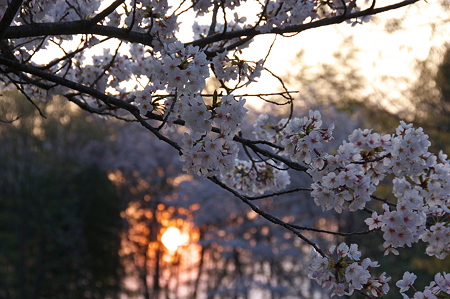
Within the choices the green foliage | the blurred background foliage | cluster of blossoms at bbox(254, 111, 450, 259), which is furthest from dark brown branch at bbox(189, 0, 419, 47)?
the green foliage

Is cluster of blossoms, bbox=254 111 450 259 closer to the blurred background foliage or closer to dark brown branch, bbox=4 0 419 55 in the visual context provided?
dark brown branch, bbox=4 0 419 55

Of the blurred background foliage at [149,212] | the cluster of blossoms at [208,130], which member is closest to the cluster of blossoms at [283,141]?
the cluster of blossoms at [208,130]

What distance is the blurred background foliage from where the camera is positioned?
12.7m

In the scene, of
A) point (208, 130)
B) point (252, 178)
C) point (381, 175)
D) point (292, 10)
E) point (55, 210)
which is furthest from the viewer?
point (55, 210)

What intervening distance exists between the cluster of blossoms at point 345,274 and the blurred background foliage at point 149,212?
27.7 feet

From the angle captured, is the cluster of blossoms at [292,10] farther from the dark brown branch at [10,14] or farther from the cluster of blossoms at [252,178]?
the dark brown branch at [10,14]

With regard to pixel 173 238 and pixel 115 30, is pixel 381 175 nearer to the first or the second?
pixel 115 30

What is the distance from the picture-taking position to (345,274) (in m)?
2.34

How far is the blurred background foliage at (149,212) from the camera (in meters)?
12.7

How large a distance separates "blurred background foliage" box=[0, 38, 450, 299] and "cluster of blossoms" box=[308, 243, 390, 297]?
27.7 feet

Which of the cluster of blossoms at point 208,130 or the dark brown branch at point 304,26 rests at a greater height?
the dark brown branch at point 304,26

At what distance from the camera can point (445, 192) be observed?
2.78 metres

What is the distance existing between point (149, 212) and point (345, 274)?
17944 mm

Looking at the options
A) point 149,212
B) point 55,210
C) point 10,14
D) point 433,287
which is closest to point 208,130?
point 10,14
